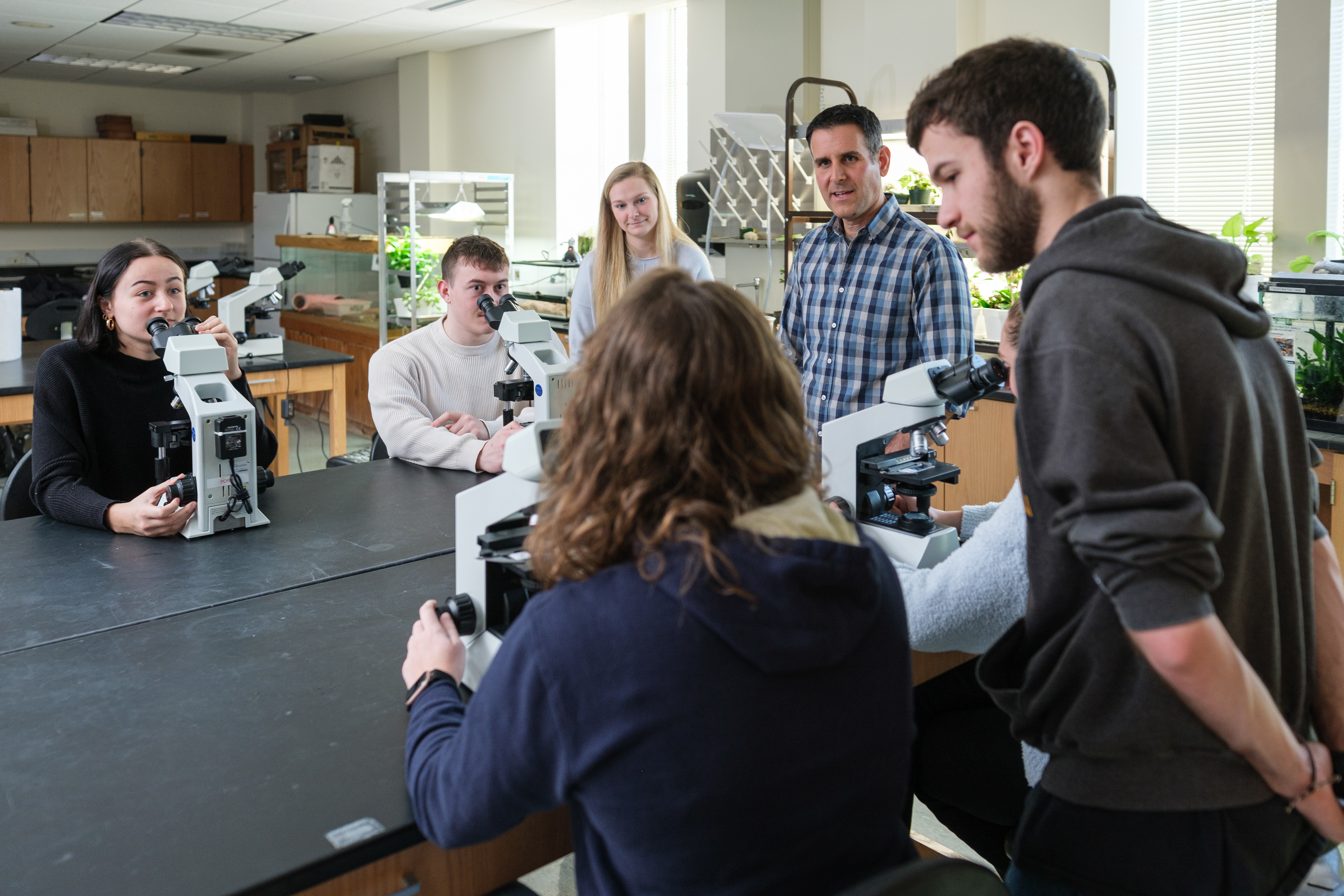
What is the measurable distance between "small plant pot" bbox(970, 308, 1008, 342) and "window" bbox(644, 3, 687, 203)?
106 inches

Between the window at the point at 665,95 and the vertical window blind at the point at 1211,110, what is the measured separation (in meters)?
2.80

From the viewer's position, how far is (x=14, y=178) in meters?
8.70

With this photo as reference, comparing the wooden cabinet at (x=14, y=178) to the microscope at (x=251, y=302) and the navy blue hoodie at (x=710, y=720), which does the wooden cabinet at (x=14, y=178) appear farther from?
the navy blue hoodie at (x=710, y=720)

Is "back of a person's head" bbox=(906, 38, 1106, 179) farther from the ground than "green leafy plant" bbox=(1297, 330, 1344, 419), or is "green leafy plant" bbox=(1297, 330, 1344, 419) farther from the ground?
"back of a person's head" bbox=(906, 38, 1106, 179)

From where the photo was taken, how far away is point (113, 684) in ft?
4.34

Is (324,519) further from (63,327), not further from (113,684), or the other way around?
(63,327)

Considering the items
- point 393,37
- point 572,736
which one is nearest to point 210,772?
point 572,736

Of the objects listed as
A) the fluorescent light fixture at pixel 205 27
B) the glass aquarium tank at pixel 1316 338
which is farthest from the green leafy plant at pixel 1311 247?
the fluorescent light fixture at pixel 205 27

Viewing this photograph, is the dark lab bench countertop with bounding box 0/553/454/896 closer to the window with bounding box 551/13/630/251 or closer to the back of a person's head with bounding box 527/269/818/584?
the back of a person's head with bounding box 527/269/818/584

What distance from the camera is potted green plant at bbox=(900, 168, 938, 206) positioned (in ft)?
14.0

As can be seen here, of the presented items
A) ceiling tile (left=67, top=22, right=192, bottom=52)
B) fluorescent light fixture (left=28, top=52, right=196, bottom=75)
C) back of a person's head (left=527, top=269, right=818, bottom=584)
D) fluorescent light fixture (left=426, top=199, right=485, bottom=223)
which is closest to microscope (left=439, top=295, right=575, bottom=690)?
back of a person's head (left=527, top=269, right=818, bottom=584)

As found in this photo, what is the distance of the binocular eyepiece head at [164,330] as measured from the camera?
2.03m

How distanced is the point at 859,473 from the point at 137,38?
6986 millimetres

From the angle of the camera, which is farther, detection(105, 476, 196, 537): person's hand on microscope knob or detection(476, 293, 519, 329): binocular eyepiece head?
detection(476, 293, 519, 329): binocular eyepiece head
